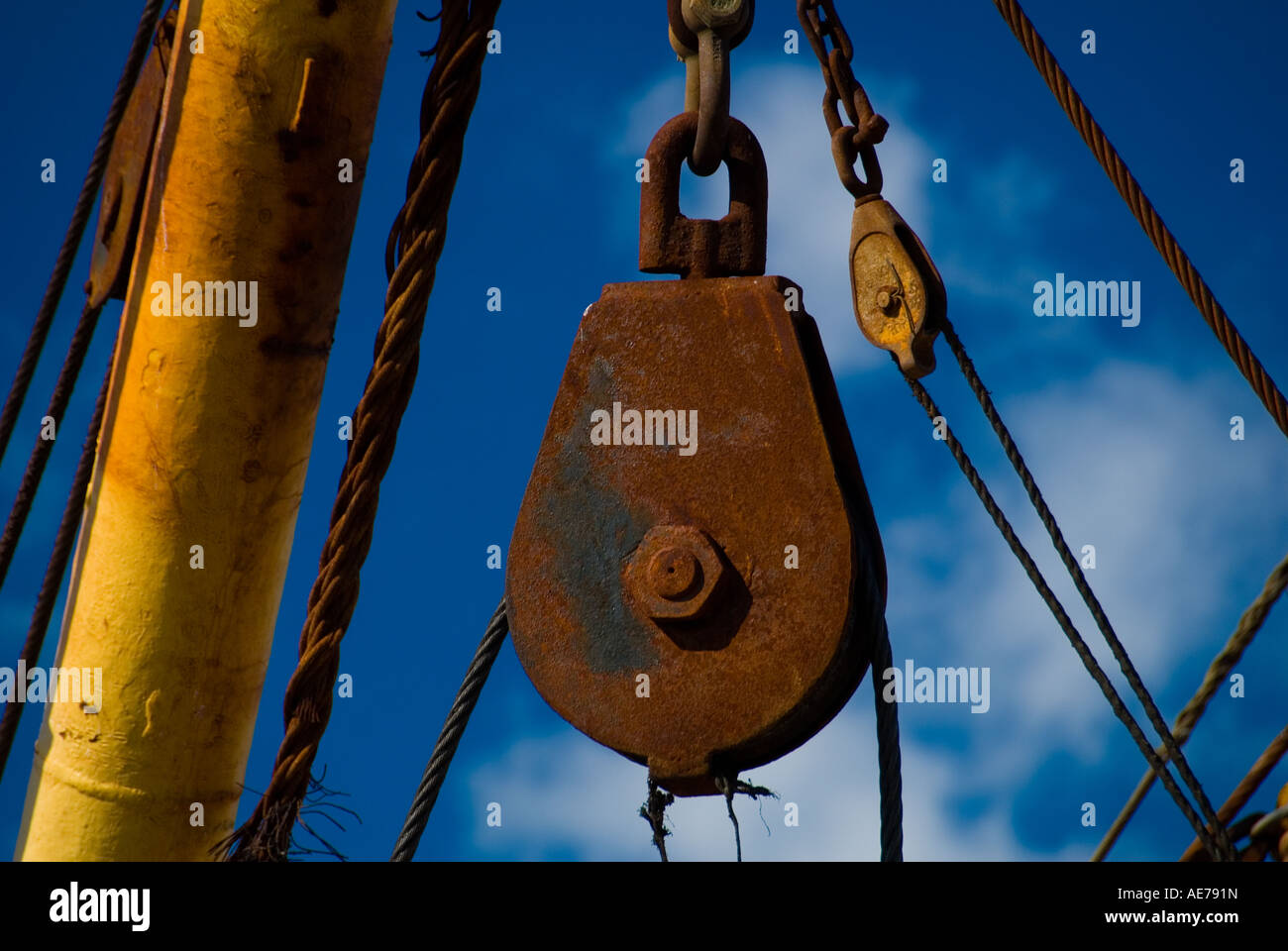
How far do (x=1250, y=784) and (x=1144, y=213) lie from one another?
868 mm

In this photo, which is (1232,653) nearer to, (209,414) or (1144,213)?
(1144,213)

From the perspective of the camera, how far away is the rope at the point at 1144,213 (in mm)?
2197

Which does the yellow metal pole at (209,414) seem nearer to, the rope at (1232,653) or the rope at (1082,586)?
the rope at (1082,586)

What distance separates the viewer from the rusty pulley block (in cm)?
197

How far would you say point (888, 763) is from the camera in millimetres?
2025

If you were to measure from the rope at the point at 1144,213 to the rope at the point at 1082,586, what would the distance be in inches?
13.3

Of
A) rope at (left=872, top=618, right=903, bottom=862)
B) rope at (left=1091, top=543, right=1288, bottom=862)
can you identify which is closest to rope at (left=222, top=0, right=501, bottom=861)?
rope at (left=872, top=618, right=903, bottom=862)

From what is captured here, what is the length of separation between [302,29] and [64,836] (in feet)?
4.88

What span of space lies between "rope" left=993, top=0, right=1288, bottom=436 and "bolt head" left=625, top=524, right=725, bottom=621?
0.86 metres

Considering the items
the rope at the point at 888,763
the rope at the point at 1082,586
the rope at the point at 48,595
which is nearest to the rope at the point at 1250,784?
the rope at the point at 1082,586

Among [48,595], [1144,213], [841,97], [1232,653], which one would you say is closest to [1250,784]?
[1232,653]

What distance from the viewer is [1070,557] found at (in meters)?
2.33
